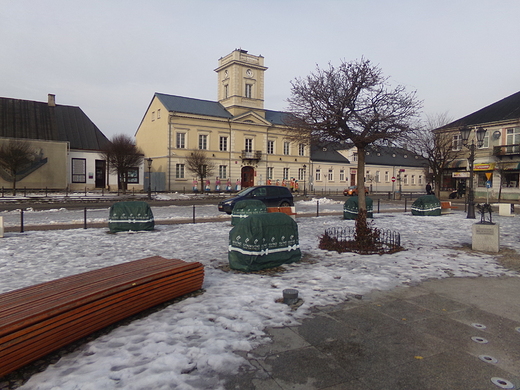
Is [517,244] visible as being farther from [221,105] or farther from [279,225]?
[221,105]

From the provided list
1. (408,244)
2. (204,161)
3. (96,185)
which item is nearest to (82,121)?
(96,185)

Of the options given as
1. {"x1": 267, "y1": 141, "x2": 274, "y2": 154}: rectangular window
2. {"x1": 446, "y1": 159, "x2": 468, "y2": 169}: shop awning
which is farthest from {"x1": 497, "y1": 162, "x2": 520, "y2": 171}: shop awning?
{"x1": 267, "y1": 141, "x2": 274, "y2": 154}: rectangular window

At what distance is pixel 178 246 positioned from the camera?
34.7 ft

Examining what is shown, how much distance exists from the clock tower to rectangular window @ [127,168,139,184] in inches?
660

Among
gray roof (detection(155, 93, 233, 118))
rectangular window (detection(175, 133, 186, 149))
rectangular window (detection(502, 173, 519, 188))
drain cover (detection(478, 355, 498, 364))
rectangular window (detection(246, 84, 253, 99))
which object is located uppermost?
rectangular window (detection(246, 84, 253, 99))

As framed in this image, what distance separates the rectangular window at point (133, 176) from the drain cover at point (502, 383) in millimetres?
42329

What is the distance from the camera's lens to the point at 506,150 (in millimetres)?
37562

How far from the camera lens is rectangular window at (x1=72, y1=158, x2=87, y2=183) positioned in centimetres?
4006

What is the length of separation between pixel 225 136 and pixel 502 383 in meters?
49.1

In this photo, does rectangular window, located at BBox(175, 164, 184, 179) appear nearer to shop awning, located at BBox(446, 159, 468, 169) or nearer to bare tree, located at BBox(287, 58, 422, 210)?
shop awning, located at BBox(446, 159, 468, 169)

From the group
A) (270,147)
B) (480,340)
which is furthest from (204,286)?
(270,147)

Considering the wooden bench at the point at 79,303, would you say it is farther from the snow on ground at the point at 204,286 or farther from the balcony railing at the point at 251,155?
the balcony railing at the point at 251,155

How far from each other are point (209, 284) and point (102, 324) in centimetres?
238

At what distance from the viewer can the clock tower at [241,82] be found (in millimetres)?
52125
